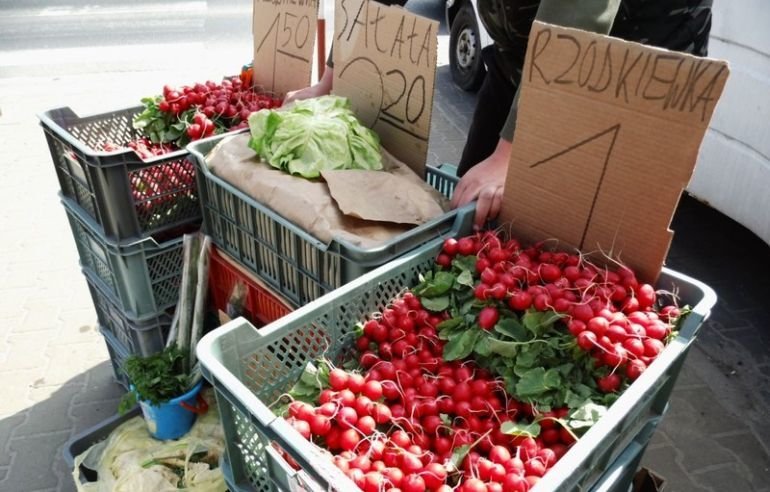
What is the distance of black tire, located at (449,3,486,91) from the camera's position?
658 centimetres

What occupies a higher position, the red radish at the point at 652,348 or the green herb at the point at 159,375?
the red radish at the point at 652,348

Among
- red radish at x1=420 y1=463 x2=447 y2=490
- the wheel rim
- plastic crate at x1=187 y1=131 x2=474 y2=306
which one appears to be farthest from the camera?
the wheel rim

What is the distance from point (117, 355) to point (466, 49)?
5.40 metres

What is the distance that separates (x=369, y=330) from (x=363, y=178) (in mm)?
519

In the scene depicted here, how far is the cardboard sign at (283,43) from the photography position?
2461 mm

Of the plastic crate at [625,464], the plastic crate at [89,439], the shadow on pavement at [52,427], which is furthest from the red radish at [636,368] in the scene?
the shadow on pavement at [52,427]

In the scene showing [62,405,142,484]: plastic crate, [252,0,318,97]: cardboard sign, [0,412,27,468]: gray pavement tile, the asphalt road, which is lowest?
[0,412,27,468]: gray pavement tile

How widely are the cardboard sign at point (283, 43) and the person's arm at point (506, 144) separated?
3.26 ft

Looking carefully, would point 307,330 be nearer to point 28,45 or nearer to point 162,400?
point 162,400

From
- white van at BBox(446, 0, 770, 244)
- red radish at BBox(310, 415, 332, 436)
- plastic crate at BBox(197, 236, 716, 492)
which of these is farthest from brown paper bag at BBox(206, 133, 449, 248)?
white van at BBox(446, 0, 770, 244)

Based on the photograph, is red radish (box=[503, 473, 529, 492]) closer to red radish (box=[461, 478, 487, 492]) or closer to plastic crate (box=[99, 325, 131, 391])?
red radish (box=[461, 478, 487, 492])

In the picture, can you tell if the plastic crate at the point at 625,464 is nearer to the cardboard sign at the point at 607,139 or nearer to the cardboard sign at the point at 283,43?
the cardboard sign at the point at 607,139

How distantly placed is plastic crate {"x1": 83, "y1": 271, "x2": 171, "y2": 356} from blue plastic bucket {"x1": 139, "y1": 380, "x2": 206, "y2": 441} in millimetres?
237

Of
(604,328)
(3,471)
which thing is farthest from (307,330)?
(3,471)
